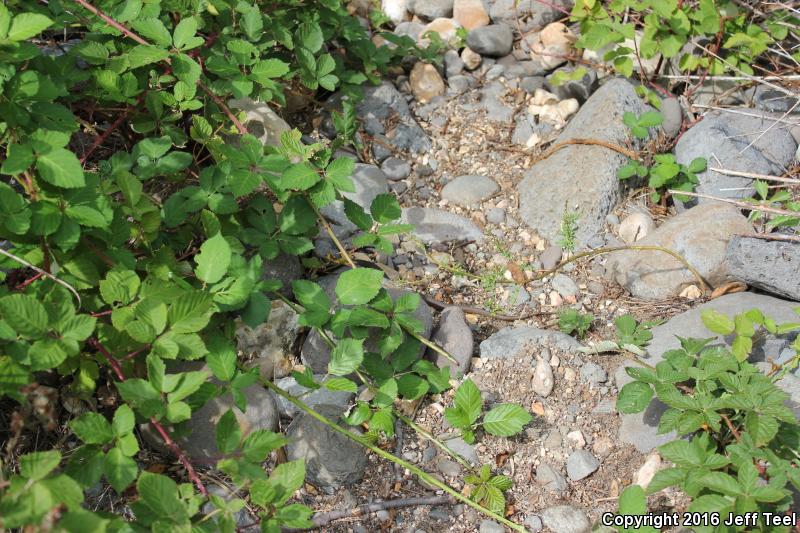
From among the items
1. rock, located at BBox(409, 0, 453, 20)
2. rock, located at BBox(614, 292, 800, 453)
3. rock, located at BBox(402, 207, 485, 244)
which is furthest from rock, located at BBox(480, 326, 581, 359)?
rock, located at BBox(409, 0, 453, 20)

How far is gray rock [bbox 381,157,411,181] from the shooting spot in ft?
11.8

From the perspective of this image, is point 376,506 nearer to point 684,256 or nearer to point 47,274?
point 47,274

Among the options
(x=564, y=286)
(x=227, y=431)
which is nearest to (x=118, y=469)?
(x=227, y=431)

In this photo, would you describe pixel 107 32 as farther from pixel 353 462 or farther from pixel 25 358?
pixel 353 462

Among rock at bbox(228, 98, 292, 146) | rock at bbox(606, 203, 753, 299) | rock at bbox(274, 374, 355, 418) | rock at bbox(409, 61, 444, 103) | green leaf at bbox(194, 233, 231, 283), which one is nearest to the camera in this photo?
green leaf at bbox(194, 233, 231, 283)

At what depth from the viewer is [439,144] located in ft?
12.4

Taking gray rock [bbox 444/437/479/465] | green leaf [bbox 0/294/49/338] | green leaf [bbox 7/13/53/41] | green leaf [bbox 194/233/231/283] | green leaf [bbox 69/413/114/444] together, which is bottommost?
→ gray rock [bbox 444/437/479/465]

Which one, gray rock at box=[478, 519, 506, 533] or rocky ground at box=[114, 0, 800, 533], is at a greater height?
rocky ground at box=[114, 0, 800, 533]

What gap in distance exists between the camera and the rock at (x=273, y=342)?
8.61 feet

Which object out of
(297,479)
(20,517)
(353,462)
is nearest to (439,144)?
(353,462)

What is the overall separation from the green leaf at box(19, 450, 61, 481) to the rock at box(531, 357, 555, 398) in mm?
1599

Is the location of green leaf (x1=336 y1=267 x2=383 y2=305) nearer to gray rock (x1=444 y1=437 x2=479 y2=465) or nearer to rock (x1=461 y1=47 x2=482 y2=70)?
gray rock (x1=444 y1=437 x2=479 y2=465)

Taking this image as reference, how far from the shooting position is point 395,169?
11.8 feet

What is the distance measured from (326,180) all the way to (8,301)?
105 centimetres
